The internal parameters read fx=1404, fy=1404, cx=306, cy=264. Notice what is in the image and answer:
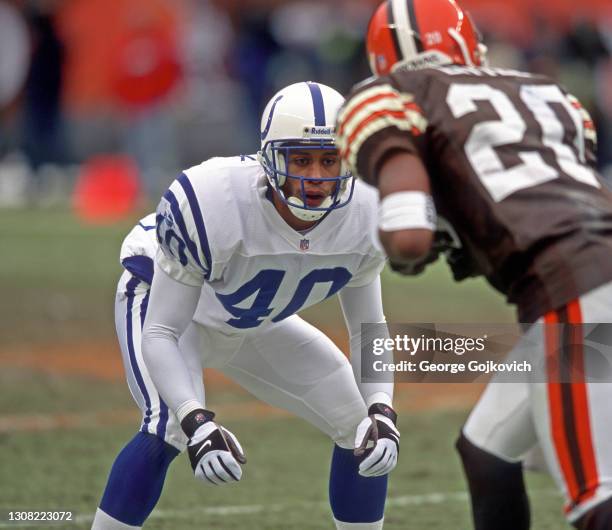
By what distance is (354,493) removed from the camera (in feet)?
15.6

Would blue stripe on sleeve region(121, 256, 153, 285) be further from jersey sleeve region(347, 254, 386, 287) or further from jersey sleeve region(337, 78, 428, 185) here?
jersey sleeve region(337, 78, 428, 185)

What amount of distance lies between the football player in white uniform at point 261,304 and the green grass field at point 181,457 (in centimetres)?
92

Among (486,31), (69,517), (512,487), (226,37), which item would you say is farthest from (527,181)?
(226,37)

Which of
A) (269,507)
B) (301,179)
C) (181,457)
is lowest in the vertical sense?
(269,507)

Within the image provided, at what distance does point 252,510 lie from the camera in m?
5.84

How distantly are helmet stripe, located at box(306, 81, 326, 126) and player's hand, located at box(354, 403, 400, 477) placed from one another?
97 cm

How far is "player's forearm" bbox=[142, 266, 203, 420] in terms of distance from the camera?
4387mm

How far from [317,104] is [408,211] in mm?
1296

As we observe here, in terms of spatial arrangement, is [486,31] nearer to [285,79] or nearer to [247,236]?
[285,79]

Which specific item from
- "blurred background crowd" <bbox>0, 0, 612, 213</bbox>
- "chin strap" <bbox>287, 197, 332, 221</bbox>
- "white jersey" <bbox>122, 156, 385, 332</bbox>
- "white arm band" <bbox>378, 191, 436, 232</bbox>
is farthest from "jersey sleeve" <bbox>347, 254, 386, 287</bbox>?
"blurred background crowd" <bbox>0, 0, 612, 213</bbox>

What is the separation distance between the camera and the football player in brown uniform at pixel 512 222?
11.1 ft

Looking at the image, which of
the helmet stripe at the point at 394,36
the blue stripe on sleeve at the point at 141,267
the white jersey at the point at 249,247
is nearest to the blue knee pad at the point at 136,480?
the white jersey at the point at 249,247

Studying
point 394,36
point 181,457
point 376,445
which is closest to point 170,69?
point 181,457

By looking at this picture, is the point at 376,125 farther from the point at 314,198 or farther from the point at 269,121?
the point at 269,121
